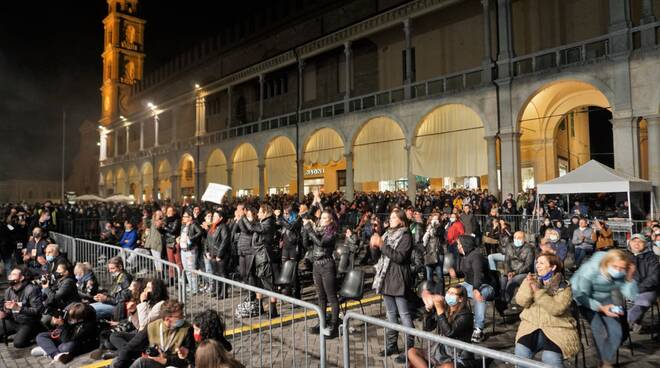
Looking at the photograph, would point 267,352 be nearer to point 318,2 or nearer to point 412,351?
point 412,351

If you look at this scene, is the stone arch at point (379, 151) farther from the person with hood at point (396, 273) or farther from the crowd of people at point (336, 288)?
the person with hood at point (396, 273)

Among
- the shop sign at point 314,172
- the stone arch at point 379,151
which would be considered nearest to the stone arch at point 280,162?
the shop sign at point 314,172

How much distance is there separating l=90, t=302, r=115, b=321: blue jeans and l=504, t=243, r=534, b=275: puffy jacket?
664cm

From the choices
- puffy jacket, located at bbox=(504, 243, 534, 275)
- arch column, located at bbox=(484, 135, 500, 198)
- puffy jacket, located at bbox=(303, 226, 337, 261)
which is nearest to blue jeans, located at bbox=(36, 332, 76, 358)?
puffy jacket, located at bbox=(303, 226, 337, 261)

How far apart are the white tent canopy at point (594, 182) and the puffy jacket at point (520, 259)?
700cm

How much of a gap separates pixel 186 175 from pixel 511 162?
34.0 m

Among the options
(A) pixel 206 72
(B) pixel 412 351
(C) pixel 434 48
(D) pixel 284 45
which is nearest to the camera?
(B) pixel 412 351

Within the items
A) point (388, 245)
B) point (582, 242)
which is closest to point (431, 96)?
point (582, 242)

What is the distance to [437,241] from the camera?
8562mm

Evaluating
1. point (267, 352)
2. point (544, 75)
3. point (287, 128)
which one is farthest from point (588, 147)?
point (267, 352)

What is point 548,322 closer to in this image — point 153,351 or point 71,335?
point 153,351

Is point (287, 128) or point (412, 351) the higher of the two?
point (287, 128)

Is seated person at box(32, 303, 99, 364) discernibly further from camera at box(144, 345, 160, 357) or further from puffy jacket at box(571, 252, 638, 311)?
puffy jacket at box(571, 252, 638, 311)

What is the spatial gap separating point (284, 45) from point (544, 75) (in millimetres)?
23129
